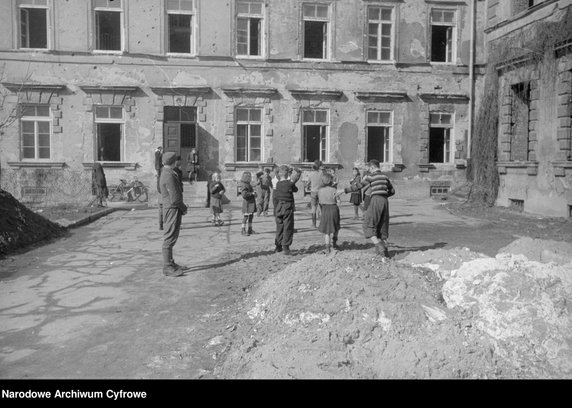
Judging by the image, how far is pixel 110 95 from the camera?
22.5 metres

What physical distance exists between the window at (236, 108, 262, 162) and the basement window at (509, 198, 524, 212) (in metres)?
10.4

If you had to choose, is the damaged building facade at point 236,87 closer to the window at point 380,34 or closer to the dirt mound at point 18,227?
the window at point 380,34

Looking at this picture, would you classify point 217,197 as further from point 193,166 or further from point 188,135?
point 188,135

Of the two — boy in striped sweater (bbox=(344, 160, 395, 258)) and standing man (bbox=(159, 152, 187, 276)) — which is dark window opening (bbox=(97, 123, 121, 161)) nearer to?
standing man (bbox=(159, 152, 187, 276))

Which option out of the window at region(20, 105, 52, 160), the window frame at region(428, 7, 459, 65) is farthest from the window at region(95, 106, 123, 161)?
the window frame at region(428, 7, 459, 65)

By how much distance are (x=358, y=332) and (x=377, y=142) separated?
784 inches

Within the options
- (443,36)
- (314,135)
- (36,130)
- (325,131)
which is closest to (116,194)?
(36,130)

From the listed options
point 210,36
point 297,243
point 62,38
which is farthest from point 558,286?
point 62,38

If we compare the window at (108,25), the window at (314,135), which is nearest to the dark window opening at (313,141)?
the window at (314,135)

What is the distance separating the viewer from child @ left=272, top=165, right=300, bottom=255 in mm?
10281

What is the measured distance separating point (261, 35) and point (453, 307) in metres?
19.9

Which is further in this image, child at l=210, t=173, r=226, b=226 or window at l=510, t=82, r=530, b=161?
window at l=510, t=82, r=530, b=161

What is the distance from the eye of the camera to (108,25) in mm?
22750

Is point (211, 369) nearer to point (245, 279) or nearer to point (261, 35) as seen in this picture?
point (245, 279)
